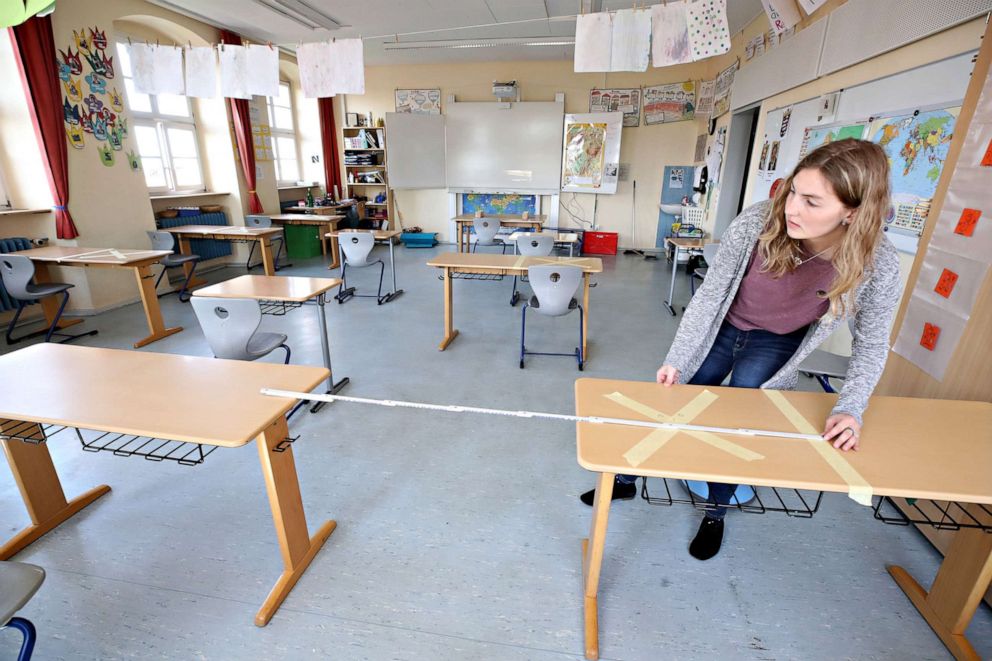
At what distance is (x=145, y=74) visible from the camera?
4379mm

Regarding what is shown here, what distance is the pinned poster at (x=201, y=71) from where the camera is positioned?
4242mm

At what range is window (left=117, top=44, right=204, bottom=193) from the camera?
5.40 meters

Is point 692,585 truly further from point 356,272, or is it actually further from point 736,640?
point 356,272

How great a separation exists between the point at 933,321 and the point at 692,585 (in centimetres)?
138

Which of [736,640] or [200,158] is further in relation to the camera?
[200,158]

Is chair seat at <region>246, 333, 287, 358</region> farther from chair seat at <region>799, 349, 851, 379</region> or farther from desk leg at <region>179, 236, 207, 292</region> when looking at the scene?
desk leg at <region>179, 236, 207, 292</region>

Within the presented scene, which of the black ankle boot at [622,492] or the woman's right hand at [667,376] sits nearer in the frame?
the woman's right hand at [667,376]

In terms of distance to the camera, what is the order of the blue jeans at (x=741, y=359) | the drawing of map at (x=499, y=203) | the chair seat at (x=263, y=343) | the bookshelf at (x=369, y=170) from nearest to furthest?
the blue jeans at (x=741, y=359) < the chair seat at (x=263, y=343) < the bookshelf at (x=369, y=170) < the drawing of map at (x=499, y=203)

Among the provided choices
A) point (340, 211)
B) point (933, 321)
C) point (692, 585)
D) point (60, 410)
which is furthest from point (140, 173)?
point (933, 321)

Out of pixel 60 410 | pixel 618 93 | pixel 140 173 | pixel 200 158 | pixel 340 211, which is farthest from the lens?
pixel 340 211

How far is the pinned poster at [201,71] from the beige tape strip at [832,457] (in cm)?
528

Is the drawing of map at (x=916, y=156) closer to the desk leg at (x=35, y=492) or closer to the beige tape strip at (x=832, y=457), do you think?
the beige tape strip at (x=832, y=457)

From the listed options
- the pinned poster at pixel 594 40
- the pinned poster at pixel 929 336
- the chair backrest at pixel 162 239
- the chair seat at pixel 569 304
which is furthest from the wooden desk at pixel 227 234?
the pinned poster at pixel 929 336

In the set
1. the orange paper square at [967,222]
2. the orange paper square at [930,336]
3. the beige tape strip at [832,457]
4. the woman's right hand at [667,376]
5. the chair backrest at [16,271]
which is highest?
the orange paper square at [967,222]
